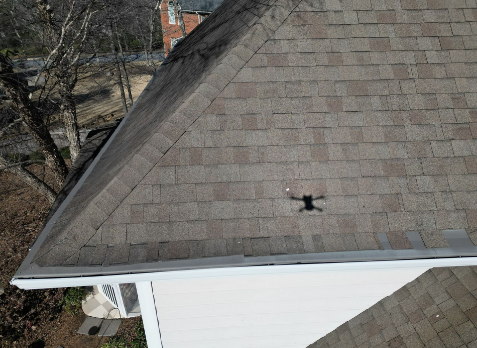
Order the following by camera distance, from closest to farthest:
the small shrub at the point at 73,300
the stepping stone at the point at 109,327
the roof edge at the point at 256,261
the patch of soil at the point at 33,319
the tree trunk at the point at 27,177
A: the roof edge at the point at 256,261
the patch of soil at the point at 33,319
the stepping stone at the point at 109,327
the small shrub at the point at 73,300
the tree trunk at the point at 27,177

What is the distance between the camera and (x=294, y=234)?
4.23 m

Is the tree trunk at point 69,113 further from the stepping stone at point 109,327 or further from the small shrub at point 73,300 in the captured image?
the stepping stone at point 109,327

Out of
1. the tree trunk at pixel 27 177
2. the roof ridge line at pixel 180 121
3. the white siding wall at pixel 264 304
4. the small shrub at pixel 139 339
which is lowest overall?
the small shrub at pixel 139 339

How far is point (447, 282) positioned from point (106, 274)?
16.2 feet

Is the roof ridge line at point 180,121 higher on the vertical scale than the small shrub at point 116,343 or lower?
higher

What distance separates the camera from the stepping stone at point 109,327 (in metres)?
8.87

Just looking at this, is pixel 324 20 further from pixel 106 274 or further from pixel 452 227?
pixel 106 274

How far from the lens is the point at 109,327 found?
9031 mm

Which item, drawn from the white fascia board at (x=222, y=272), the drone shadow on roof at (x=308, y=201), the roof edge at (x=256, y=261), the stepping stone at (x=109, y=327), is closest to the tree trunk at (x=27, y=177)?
the stepping stone at (x=109, y=327)

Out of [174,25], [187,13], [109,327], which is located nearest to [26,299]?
[109,327]

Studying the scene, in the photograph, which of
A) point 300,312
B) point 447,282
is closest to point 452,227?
point 447,282

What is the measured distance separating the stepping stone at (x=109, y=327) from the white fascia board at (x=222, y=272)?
5678 millimetres

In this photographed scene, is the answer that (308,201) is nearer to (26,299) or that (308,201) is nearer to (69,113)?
(26,299)

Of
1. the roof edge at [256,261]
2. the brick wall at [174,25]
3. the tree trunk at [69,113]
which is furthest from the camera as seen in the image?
the brick wall at [174,25]
